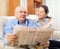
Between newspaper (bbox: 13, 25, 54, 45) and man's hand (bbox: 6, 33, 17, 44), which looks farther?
man's hand (bbox: 6, 33, 17, 44)

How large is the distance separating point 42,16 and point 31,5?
143 centimetres

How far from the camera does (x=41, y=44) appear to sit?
6.41ft

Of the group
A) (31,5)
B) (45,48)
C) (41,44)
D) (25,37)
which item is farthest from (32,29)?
(31,5)

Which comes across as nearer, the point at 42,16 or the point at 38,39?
the point at 38,39

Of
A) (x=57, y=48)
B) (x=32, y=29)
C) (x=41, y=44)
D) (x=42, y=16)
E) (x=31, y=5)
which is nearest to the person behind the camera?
(x=32, y=29)

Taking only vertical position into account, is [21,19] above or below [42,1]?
below

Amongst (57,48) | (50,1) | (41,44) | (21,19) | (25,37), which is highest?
(50,1)

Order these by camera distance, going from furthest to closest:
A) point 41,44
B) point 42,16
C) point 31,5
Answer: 1. point 31,5
2. point 42,16
3. point 41,44

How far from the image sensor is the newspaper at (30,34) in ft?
Result: 5.72

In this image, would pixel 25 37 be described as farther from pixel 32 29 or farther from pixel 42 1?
pixel 42 1

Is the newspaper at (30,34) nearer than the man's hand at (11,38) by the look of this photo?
Yes

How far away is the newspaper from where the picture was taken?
174 cm

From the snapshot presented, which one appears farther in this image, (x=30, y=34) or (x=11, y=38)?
(x=11, y=38)

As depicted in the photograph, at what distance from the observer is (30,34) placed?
1.76 metres
